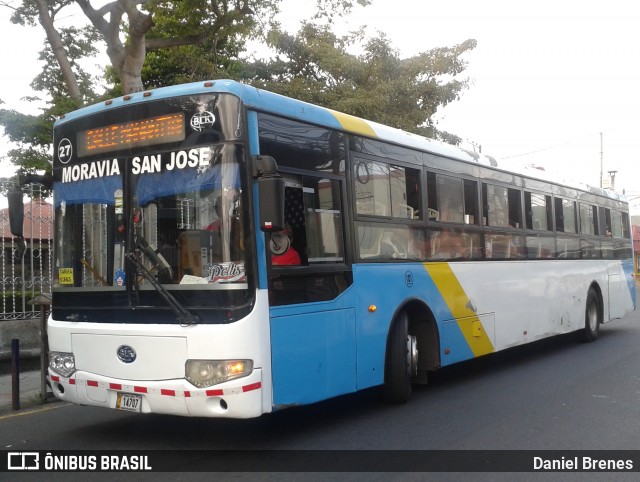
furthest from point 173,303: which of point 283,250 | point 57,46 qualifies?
point 57,46

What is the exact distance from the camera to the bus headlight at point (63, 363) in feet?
21.0

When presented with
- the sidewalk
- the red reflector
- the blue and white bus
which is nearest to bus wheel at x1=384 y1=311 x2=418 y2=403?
the blue and white bus

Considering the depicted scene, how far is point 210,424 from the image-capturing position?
7.32 metres

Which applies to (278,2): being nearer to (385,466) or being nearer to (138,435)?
(138,435)

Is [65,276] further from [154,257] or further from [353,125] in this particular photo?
[353,125]

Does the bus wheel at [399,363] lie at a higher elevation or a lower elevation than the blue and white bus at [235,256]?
lower

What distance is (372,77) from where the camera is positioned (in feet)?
66.2

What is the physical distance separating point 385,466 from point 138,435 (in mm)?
2567

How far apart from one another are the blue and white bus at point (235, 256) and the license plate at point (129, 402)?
13 mm

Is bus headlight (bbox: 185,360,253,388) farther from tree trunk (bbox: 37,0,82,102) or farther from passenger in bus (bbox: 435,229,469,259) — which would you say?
tree trunk (bbox: 37,0,82,102)

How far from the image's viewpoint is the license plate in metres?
5.93

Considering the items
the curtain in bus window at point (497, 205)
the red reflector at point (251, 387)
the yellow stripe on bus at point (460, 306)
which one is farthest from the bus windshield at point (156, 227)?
the curtain in bus window at point (497, 205)

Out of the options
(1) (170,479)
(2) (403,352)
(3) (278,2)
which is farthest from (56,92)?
(1) (170,479)

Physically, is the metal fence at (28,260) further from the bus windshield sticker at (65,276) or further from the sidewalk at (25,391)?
the bus windshield sticker at (65,276)
